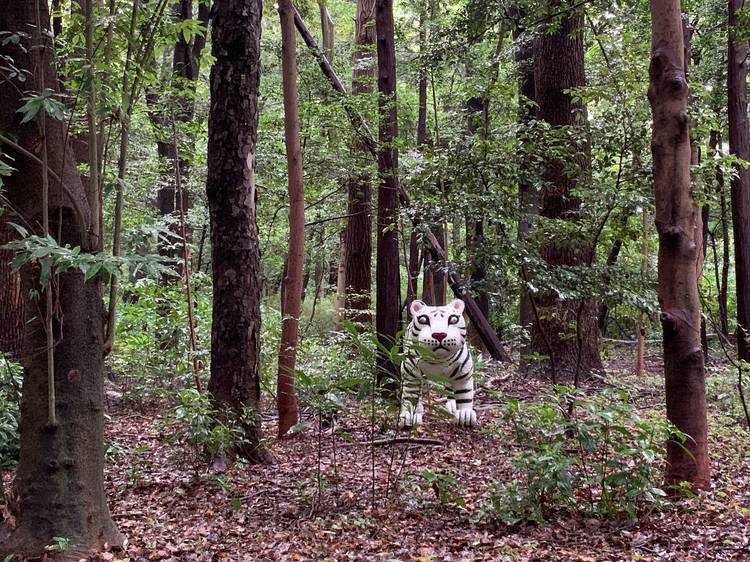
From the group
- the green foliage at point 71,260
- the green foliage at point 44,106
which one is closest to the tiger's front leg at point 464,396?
the green foliage at point 71,260

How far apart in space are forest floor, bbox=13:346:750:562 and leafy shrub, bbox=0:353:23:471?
0.81 m

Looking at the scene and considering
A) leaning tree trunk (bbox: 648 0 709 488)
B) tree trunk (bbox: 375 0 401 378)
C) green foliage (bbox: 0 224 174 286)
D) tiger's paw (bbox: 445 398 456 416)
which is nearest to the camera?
green foliage (bbox: 0 224 174 286)

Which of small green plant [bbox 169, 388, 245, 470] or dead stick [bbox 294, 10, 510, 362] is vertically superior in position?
dead stick [bbox 294, 10, 510, 362]

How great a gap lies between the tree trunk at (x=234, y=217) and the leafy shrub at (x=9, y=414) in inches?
63.1

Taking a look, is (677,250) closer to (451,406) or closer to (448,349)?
(448,349)

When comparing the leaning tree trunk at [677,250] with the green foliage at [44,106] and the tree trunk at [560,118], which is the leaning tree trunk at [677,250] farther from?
the tree trunk at [560,118]

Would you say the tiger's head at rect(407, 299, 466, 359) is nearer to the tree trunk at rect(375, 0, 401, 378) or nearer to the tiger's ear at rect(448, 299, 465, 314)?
the tiger's ear at rect(448, 299, 465, 314)

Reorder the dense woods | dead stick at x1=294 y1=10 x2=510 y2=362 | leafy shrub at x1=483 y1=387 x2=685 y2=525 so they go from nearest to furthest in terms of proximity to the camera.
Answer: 1. the dense woods
2. leafy shrub at x1=483 y1=387 x2=685 y2=525
3. dead stick at x1=294 y1=10 x2=510 y2=362

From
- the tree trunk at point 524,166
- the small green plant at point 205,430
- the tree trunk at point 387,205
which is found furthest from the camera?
the tree trunk at point 387,205

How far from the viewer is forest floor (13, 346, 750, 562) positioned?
3869 mm

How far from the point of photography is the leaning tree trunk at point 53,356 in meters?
3.44

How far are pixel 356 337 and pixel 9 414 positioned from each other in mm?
2919

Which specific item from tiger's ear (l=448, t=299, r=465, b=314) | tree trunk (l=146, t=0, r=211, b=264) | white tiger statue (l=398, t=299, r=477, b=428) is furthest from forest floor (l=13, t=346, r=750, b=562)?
tree trunk (l=146, t=0, r=211, b=264)

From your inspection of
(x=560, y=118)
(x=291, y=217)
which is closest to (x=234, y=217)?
(x=291, y=217)
